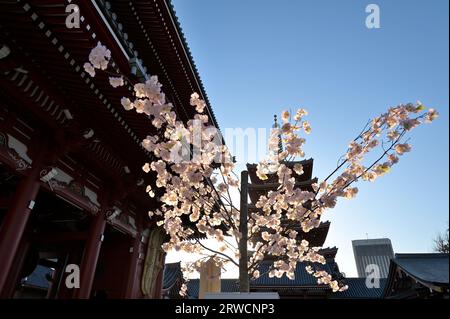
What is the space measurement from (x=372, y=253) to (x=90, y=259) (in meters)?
149

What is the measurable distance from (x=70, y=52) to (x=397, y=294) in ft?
61.1

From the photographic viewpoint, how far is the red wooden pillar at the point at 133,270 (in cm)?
761

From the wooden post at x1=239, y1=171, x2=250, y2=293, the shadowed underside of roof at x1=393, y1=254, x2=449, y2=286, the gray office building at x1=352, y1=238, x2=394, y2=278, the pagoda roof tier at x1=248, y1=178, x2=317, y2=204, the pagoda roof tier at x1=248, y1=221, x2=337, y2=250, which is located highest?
the gray office building at x1=352, y1=238, x2=394, y2=278

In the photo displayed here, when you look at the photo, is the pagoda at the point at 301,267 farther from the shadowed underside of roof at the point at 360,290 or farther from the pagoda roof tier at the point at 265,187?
the shadowed underside of roof at the point at 360,290

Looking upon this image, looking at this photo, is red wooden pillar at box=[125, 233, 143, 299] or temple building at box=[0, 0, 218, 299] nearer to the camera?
temple building at box=[0, 0, 218, 299]

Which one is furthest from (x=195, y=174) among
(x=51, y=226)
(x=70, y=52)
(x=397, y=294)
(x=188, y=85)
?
(x=397, y=294)

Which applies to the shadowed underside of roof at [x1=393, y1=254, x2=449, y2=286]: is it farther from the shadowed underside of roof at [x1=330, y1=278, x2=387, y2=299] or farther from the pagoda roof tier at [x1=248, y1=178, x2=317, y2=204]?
the shadowed underside of roof at [x1=330, y1=278, x2=387, y2=299]

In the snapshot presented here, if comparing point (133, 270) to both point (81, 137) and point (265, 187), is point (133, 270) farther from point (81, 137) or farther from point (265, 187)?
point (265, 187)

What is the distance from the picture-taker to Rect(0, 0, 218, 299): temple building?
3.51 metres

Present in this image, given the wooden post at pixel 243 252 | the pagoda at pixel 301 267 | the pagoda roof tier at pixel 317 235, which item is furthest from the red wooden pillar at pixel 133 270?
the pagoda roof tier at pixel 317 235

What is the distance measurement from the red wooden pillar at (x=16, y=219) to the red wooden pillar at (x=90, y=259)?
1.72 metres

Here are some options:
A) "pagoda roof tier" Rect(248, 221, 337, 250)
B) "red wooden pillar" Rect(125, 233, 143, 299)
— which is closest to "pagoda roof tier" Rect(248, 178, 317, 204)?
"pagoda roof tier" Rect(248, 221, 337, 250)

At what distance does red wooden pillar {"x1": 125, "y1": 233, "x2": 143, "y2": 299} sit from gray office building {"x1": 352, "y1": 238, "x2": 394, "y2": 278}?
14271 cm

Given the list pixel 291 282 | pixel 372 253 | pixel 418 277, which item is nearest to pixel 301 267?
pixel 291 282
